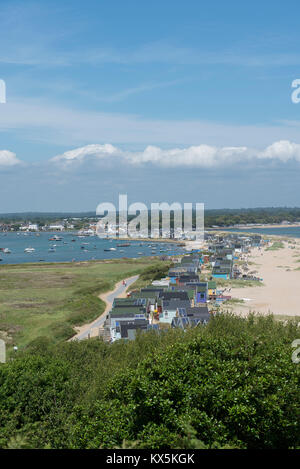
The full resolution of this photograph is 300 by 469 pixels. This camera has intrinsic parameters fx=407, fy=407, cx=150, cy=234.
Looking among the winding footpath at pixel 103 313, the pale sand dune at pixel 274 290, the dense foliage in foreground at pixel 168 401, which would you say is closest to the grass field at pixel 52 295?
the winding footpath at pixel 103 313

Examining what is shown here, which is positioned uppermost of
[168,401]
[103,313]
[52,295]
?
[168,401]

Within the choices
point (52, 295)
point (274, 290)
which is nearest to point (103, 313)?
point (52, 295)

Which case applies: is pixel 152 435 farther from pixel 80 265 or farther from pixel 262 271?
pixel 80 265

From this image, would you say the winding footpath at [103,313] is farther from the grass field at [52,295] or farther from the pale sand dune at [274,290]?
the pale sand dune at [274,290]

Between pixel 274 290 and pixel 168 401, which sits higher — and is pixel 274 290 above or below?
below

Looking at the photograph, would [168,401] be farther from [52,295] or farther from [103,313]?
[52,295]
